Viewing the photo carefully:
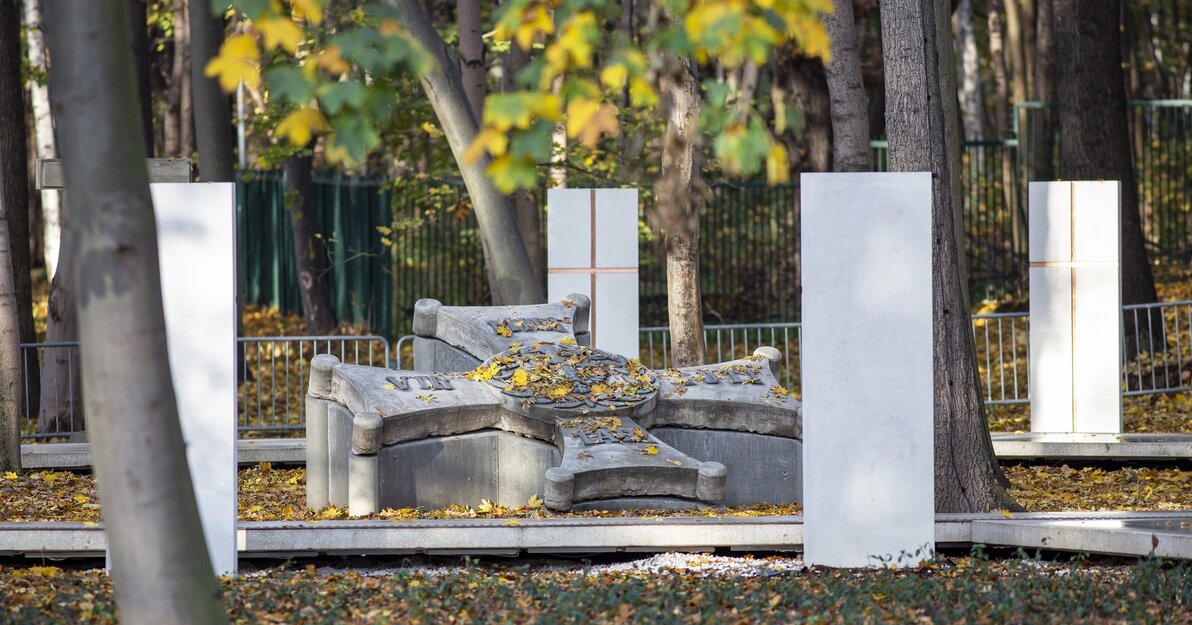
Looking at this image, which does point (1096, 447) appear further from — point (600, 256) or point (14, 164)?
point (14, 164)

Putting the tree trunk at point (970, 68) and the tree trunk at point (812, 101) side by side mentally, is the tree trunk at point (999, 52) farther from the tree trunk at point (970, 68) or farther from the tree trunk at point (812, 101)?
the tree trunk at point (812, 101)

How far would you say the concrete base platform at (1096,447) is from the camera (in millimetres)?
11227

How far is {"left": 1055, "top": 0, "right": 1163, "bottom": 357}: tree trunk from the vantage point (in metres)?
16.1

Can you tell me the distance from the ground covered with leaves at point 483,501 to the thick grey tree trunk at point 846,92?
2.94 meters

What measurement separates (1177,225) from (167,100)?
16.9 metres

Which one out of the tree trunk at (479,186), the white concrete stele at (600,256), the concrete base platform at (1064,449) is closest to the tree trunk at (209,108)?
the tree trunk at (479,186)

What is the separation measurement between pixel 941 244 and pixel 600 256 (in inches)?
165

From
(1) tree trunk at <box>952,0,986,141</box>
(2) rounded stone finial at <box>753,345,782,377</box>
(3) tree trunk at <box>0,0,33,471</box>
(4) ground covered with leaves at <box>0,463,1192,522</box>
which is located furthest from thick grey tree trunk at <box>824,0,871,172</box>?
(1) tree trunk at <box>952,0,986,141</box>

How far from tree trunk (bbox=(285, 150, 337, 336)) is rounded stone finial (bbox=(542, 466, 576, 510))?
12206 millimetres

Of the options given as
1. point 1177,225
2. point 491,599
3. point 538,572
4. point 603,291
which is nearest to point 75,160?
point 491,599

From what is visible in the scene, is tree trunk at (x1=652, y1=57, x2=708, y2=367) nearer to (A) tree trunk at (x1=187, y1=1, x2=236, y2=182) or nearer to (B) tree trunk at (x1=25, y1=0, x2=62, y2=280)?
(A) tree trunk at (x1=187, y1=1, x2=236, y2=182)

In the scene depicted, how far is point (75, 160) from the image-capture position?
453 centimetres

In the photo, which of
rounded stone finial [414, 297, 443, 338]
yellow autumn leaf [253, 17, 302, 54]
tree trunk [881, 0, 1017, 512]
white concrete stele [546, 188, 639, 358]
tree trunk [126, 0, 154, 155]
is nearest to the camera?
yellow autumn leaf [253, 17, 302, 54]

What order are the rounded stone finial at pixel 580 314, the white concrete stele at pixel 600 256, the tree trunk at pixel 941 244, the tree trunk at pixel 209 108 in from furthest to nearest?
the tree trunk at pixel 209 108, the white concrete stele at pixel 600 256, the rounded stone finial at pixel 580 314, the tree trunk at pixel 941 244
